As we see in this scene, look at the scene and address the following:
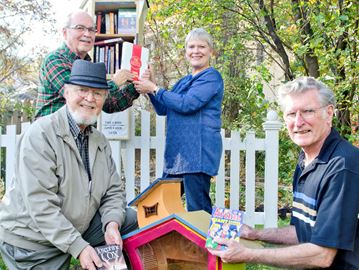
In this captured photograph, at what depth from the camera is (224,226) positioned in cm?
209

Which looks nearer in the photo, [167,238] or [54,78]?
[167,238]

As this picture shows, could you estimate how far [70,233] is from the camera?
240 cm

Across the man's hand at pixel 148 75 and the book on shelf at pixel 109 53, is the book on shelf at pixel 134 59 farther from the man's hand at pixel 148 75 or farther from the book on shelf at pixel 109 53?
the book on shelf at pixel 109 53

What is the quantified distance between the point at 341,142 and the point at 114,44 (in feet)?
8.53

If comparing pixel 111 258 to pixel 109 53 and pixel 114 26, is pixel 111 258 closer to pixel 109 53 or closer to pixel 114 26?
pixel 109 53

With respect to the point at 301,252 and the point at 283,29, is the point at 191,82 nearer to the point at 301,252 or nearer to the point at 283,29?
the point at 301,252

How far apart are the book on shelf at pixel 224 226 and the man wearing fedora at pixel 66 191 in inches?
24.8

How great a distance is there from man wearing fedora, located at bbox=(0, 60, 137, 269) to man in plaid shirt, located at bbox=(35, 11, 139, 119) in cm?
40

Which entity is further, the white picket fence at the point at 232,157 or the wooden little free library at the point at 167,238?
the white picket fence at the point at 232,157

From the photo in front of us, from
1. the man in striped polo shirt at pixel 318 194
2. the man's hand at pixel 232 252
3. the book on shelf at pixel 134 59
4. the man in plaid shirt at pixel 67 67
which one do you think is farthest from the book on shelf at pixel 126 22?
the man's hand at pixel 232 252

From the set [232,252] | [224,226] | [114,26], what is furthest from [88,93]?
[114,26]

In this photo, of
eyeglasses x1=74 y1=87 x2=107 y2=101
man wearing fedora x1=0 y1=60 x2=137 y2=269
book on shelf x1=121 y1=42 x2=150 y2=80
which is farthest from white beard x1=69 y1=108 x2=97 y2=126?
book on shelf x1=121 y1=42 x2=150 y2=80

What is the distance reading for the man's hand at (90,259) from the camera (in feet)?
7.57

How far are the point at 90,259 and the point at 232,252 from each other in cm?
78
